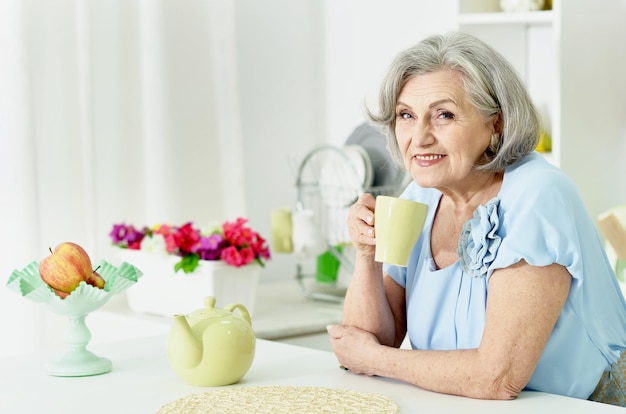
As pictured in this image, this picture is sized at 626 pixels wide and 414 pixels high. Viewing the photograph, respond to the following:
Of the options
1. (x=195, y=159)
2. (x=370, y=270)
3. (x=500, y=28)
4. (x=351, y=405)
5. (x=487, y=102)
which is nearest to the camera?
(x=351, y=405)

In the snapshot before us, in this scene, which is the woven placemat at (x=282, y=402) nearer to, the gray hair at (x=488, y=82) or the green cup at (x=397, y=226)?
the green cup at (x=397, y=226)

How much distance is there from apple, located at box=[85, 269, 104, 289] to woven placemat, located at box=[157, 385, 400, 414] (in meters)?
0.33

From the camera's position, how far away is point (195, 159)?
10.1ft

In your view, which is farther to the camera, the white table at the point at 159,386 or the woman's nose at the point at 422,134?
the woman's nose at the point at 422,134

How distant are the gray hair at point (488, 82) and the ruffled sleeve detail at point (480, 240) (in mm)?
100

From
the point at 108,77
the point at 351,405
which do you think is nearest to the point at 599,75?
the point at 108,77

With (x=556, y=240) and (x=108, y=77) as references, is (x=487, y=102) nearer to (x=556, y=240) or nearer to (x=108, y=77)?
(x=556, y=240)

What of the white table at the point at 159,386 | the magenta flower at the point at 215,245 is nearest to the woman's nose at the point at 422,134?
the white table at the point at 159,386

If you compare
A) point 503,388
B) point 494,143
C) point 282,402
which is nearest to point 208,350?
point 282,402

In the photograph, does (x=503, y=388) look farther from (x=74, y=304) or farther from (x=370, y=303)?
(x=74, y=304)

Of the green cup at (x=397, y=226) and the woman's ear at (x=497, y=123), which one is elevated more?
the woman's ear at (x=497, y=123)

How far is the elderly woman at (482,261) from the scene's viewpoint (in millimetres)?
1474

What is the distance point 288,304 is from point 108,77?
0.86 meters

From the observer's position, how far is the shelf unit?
104 inches
